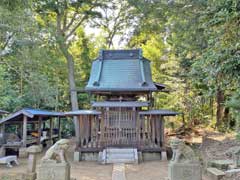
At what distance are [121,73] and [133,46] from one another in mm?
11673

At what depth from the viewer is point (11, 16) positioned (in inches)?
444

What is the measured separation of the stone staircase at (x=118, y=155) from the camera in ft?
40.7

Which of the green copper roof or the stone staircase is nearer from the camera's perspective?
the stone staircase

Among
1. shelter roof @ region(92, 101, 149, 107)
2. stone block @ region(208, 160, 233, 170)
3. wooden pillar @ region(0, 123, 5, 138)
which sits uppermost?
shelter roof @ region(92, 101, 149, 107)

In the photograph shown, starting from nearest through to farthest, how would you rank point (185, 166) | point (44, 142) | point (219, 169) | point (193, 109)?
point (185, 166) → point (219, 169) → point (44, 142) → point (193, 109)

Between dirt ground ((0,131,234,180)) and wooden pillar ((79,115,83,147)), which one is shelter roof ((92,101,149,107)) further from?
dirt ground ((0,131,234,180))

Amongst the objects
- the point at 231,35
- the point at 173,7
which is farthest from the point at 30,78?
the point at 231,35

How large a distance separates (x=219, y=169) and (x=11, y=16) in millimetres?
8851

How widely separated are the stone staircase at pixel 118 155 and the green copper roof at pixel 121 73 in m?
2.63

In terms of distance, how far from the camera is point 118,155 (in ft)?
41.9

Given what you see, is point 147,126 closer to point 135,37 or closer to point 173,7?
point 173,7

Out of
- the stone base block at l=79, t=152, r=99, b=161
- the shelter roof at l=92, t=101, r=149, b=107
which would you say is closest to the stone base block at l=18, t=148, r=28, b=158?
the stone base block at l=79, t=152, r=99, b=161

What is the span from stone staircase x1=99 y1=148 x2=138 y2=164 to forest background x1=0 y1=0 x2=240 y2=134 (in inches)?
152

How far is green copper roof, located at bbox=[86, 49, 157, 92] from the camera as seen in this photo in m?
13.8
